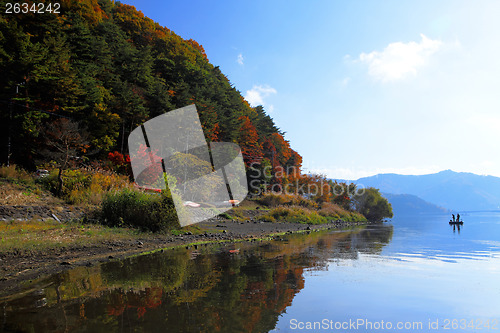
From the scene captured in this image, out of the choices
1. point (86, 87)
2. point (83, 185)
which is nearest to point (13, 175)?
point (83, 185)

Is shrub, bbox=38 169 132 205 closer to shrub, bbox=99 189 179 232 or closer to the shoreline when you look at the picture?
shrub, bbox=99 189 179 232

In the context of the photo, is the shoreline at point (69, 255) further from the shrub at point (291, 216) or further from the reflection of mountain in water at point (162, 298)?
the shrub at point (291, 216)

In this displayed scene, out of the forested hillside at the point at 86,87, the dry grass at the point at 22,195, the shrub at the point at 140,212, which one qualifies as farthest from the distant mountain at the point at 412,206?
the dry grass at the point at 22,195

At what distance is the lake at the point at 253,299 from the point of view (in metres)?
4.30

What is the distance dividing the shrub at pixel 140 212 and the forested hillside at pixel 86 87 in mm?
10455

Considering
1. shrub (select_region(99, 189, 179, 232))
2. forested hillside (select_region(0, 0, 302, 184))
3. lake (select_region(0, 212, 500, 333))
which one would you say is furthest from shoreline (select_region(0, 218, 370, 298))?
forested hillside (select_region(0, 0, 302, 184))

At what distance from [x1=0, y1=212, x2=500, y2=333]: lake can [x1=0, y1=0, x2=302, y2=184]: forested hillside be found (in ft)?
60.1

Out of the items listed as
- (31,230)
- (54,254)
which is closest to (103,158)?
(31,230)

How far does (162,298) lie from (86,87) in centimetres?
2491

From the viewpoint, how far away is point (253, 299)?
17.7 feet

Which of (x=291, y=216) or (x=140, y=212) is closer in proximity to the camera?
(x=140, y=212)

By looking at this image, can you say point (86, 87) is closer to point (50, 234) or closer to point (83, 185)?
point (83, 185)

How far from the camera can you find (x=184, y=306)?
495 centimetres

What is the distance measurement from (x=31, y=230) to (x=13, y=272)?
4173 mm
